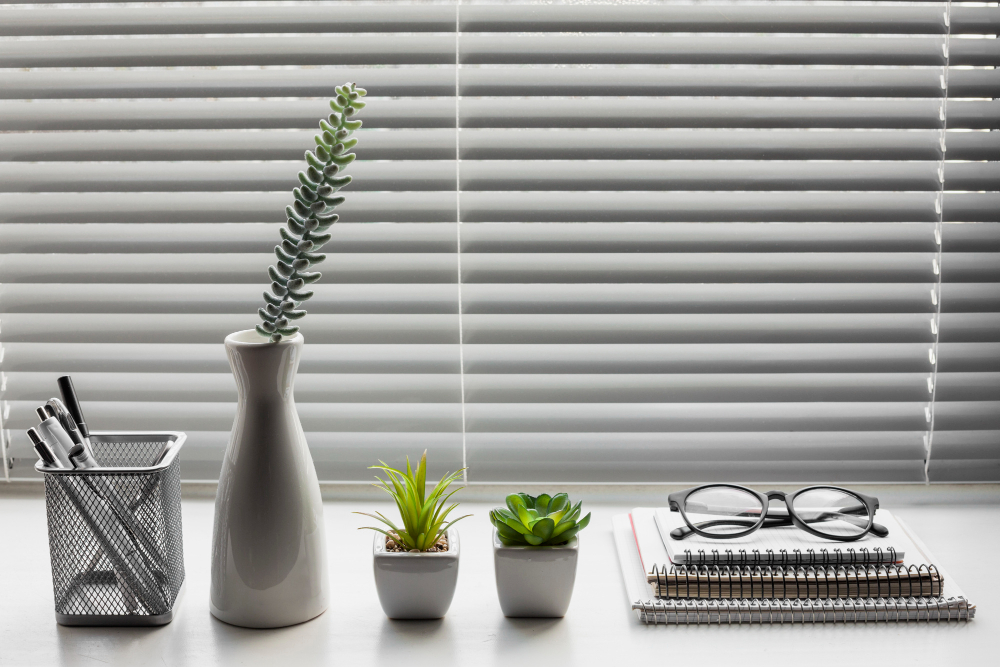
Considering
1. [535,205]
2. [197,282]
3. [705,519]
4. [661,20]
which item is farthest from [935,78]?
[197,282]

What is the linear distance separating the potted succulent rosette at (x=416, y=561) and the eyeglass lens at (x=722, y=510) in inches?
10.6

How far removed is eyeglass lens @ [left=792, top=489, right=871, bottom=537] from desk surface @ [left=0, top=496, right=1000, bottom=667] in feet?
0.37

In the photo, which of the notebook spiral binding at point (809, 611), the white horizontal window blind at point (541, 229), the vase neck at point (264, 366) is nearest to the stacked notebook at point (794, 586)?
the notebook spiral binding at point (809, 611)

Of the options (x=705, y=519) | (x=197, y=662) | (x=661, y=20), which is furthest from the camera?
(x=661, y=20)

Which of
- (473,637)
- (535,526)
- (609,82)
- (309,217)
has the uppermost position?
(609,82)

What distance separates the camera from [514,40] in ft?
3.31

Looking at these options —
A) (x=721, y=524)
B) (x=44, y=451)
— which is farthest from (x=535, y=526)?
(x=44, y=451)

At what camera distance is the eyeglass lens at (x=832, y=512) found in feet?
2.80

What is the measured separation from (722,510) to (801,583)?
0.39 feet

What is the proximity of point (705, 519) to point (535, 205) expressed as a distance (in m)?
0.43

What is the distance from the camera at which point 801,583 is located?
2.58ft

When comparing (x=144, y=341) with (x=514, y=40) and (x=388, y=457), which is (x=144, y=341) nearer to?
(x=388, y=457)

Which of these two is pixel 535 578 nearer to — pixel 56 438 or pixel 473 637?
pixel 473 637

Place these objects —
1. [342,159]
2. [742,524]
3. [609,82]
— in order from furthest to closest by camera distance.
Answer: [609,82] < [742,524] < [342,159]
